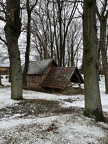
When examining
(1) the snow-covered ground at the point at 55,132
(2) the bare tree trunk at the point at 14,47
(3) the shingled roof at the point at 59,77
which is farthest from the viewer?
(3) the shingled roof at the point at 59,77

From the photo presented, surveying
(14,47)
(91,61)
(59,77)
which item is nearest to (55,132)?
(91,61)

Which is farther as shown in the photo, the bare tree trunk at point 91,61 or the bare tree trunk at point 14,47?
the bare tree trunk at point 14,47

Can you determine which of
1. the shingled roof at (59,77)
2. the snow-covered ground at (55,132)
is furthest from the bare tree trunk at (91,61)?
the shingled roof at (59,77)

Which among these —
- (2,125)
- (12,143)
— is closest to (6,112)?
(2,125)

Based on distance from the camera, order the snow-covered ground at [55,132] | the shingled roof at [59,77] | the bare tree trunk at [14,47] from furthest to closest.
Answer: the shingled roof at [59,77], the bare tree trunk at [14,47], the snow-covered ground at [55,132]

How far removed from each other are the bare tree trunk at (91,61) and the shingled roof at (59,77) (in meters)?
8.52

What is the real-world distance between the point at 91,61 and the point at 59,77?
1031 cm

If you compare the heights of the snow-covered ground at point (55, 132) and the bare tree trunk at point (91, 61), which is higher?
the bare tree trunk at point (91, 61)

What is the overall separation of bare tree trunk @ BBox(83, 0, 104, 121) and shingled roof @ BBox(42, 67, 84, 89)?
852 cm

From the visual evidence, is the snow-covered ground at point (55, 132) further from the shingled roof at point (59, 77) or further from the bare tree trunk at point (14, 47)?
the shingled roof at point (59, 77)

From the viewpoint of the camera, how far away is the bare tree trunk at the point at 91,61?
15.1 feet

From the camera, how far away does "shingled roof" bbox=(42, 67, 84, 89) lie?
13.8 meters

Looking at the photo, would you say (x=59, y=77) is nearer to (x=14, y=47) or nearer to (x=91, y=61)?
(x=14, y=47)

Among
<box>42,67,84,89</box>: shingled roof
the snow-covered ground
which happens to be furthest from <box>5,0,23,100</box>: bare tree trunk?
<box>42,67,84,89</box>: shingled roof
